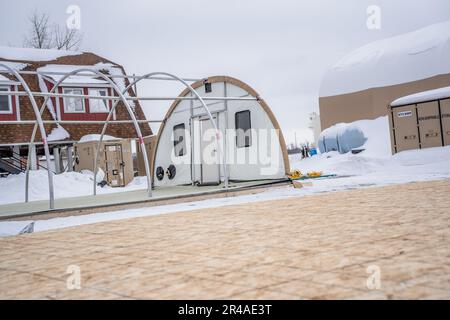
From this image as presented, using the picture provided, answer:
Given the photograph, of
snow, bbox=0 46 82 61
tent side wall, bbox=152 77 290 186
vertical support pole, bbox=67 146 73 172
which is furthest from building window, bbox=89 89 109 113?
tent side wall, bbox=152 77 290 186

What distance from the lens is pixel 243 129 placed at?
48.7 ft

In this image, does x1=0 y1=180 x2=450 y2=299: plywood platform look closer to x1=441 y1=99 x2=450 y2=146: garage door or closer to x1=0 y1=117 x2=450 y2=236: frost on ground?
x1=0 y1=117 x2=450 y2=236: frost on ground

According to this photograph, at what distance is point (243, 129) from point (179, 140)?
3173 millimetres

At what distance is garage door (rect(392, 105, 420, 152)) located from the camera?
21375 millimetres

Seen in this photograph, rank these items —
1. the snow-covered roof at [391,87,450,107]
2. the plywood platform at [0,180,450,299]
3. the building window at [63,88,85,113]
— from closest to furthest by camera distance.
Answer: the plywood platform at [0,180,450,299], the snow-covered roof at [391,87,450,107], the building window at [63,88,85,113]

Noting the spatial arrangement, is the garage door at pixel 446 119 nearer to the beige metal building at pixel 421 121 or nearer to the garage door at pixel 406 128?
the beige metal building at pixel 421 121

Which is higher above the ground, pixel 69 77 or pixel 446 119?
pixel 69 77

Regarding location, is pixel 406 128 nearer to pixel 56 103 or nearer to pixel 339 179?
pixel 339 179

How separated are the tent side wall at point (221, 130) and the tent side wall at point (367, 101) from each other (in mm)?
20673

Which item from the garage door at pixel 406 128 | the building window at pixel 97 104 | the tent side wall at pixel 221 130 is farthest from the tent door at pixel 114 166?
the garage door at pixel 406 128

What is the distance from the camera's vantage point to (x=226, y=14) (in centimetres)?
1430

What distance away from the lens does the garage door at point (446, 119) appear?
20.0 m

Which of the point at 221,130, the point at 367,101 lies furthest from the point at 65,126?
the point at 367,101
